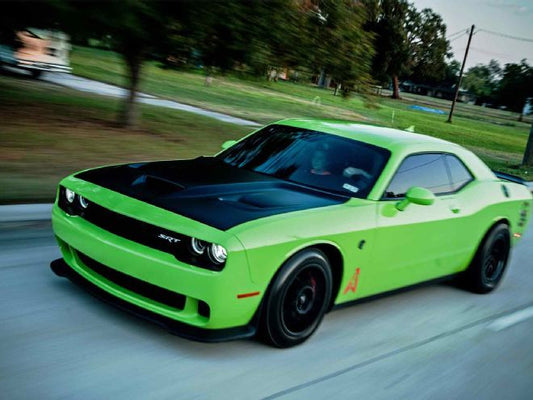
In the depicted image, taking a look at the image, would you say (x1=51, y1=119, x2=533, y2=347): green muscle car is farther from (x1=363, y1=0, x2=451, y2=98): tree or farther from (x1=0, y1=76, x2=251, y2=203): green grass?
(x1=363, y1=0, x2=451, y2=98): tree

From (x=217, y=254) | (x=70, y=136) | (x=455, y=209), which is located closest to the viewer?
(x=217, y=254)

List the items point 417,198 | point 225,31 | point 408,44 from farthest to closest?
1. point 408,44
2. point 225,31
3. point 417,198

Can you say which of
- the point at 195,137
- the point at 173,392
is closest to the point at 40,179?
the point at 173,392

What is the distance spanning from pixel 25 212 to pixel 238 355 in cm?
323

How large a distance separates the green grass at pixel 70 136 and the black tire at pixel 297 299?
3826 millimetres

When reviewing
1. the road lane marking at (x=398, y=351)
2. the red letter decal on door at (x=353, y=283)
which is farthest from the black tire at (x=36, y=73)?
the red letter decal on door at (x=353, y=283)

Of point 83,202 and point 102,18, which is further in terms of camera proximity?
point 102,18

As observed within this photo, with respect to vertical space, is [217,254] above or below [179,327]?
above

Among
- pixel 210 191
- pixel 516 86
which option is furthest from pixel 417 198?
pixel 516 86

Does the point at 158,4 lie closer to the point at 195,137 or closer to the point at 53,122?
the point at 53,122

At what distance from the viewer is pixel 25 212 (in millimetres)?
6609

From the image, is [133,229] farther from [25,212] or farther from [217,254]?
[25,212]

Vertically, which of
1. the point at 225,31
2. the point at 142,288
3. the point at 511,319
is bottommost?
the point at 511,319

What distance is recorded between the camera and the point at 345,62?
1430 centimetres
